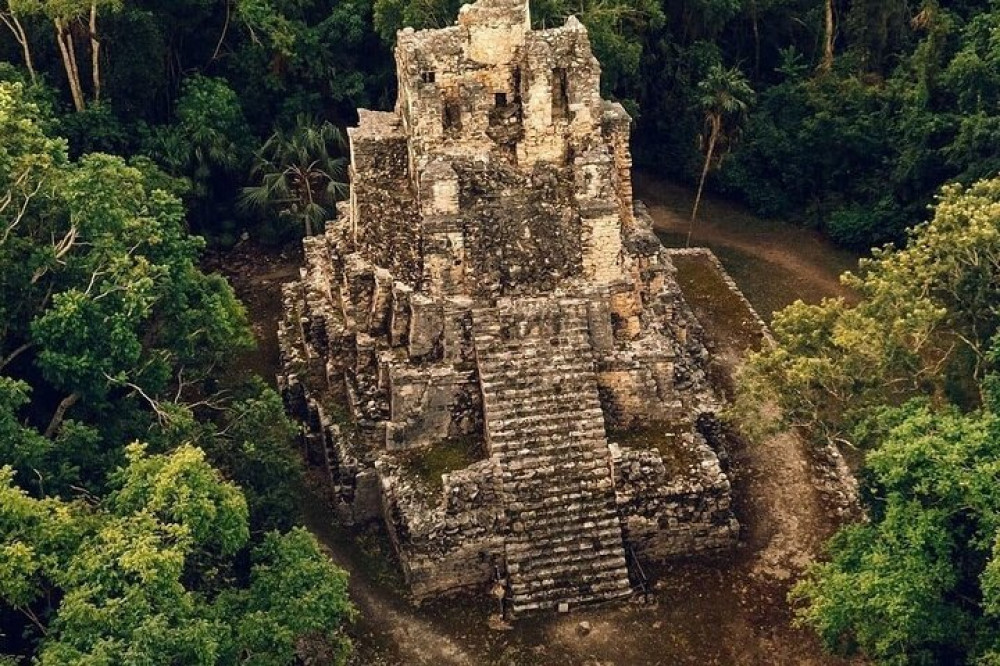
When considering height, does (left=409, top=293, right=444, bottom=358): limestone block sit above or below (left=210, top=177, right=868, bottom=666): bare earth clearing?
above

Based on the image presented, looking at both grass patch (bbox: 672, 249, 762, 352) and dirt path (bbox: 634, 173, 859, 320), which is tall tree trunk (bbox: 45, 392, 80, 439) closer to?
grass patch (bbox: 672, 249, 762, 352)

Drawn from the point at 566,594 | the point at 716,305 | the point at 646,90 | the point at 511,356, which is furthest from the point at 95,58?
the point at 566,594

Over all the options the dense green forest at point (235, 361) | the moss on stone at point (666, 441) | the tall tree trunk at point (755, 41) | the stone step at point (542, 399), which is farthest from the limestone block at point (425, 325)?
the tall tree trunk at point (755, 41)

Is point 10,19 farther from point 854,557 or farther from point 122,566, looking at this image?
point 854,557

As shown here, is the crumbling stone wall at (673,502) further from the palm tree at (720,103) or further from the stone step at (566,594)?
the palm tree at (720,103)

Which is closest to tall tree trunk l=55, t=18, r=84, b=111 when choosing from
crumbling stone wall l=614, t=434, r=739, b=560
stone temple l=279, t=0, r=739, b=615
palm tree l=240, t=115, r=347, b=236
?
palm tree l=240, t=115, r=347, b=236

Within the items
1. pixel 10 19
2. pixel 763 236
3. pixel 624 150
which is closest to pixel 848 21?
pixel 763 236

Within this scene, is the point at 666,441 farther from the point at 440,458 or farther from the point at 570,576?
the point at 440,458
